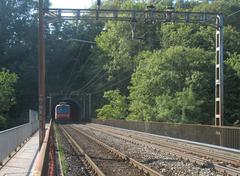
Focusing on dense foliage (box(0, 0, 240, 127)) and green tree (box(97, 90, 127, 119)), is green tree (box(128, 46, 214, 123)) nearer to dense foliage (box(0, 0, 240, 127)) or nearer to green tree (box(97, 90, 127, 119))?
dense foliage (box(0, 0, 240, 127))

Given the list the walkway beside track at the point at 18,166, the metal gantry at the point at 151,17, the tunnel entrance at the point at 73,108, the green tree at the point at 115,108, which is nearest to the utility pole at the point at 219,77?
the metal gantry at the point at 151,17

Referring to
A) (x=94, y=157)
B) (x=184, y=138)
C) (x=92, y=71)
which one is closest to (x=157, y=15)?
(x=184, y=138)

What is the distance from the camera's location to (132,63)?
9094 cm

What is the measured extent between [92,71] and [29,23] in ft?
74.7

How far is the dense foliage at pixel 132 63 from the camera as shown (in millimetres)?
58156

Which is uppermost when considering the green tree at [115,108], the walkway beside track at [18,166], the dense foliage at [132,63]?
the dense foliage at [132,63]

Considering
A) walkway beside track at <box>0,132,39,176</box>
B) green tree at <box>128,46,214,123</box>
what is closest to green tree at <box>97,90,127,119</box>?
green tree at <box>128,46,214,123</box>

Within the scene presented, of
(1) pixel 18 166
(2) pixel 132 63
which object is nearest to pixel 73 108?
(2) pixel 132 63

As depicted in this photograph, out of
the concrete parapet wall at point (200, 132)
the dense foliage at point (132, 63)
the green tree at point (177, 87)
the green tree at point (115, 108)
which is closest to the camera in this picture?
the concrete parapet wall at point (200, 132)

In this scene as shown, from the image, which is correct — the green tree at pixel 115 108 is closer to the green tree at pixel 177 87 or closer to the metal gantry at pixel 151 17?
the green tree at pixel 177 87

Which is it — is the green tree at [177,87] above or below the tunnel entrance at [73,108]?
above

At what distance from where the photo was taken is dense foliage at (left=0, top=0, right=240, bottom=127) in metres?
58.2

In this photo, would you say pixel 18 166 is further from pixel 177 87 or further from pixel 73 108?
pixel 73 108

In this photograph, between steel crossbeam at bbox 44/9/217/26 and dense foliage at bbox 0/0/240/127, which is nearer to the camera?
steel crossbeam at bbox 44/9/217/26
